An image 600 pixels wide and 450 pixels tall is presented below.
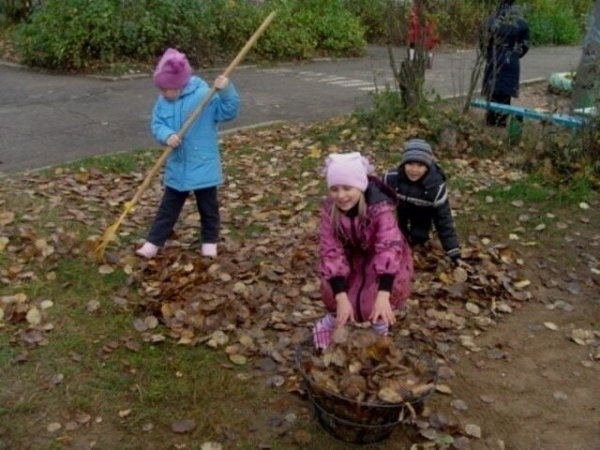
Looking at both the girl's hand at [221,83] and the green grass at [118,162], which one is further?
the green grass at [118,162]

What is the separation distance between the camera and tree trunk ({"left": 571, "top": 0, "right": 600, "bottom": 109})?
790cm

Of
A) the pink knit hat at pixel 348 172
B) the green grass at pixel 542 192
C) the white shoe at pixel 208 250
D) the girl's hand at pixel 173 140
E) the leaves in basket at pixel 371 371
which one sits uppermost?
the pink knit hat at pixel 348 172

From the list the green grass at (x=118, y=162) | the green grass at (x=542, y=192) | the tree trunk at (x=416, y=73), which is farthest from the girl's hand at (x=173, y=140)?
the tree trunk at (x=416, y=73)

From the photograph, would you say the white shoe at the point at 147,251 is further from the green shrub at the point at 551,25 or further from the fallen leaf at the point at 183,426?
the green shrub at the point at 551,25

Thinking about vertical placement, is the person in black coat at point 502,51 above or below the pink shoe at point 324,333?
above

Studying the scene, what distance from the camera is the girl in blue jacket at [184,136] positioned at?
4.79 meters

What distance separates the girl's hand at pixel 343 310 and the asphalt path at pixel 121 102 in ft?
14.7

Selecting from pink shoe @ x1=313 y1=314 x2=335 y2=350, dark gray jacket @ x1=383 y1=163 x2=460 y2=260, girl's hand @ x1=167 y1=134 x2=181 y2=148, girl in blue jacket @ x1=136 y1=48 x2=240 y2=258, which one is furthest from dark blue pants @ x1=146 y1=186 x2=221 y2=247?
pink shoe @ x1=313 y1=314 x2=335 y2=350

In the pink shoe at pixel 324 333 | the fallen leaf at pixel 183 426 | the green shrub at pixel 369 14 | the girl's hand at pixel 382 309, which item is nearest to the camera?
the girl's hand at pixel 382 309

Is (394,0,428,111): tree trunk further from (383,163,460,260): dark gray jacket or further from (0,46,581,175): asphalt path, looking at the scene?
(383,163,460,260): dark gray jacket

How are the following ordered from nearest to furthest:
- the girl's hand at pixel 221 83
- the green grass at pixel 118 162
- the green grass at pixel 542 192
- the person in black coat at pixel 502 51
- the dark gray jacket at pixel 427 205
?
the girl's hand at pixel 221 83, the dark gray jacket at pixel 427 205, the green grass at pixel 542 192, the green grass at pixel 118 162, the person in black coat at pixel 502 51

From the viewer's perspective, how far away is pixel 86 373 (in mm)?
3926

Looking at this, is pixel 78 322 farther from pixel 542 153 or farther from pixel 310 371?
pixel 542 153

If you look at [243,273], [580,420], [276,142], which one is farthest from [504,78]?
[580,420]
